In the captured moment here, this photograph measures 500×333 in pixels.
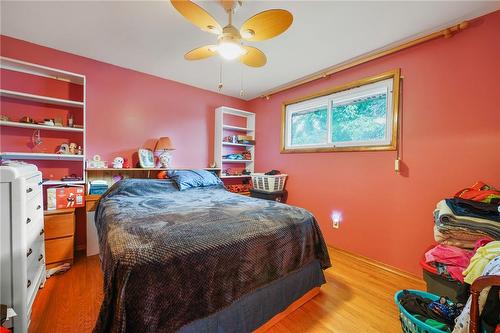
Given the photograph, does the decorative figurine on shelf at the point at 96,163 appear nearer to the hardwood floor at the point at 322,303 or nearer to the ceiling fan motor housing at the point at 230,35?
the hardwood floor at the point at 322,303

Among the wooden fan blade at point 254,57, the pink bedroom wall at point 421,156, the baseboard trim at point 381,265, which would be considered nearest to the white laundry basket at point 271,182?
the pink bedroom wall at point 421,156

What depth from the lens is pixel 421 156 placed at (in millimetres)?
2145

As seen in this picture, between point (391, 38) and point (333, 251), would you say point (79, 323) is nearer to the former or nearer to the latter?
point (333, 251)

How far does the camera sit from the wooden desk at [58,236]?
214cm

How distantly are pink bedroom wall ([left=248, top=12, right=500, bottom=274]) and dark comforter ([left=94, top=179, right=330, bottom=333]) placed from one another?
1.06 meters

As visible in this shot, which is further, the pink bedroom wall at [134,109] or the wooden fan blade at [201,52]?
the pink bedroom wall at [134,109]

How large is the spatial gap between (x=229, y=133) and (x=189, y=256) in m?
3.15

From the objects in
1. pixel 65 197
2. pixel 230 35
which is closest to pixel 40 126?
pixel 65 197

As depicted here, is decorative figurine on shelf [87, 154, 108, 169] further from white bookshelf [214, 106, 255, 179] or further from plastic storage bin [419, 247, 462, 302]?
plastic storage bin [419, 247, 462, 302]

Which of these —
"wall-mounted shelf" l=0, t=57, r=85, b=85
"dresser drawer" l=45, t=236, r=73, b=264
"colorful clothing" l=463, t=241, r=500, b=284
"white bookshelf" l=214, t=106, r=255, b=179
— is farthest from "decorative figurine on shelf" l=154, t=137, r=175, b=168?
"colorful clothing" l=463, t=241, r=500, b=284

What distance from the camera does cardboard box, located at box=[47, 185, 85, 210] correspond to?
2.24 m

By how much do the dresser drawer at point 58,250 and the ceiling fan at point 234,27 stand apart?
2322 mm

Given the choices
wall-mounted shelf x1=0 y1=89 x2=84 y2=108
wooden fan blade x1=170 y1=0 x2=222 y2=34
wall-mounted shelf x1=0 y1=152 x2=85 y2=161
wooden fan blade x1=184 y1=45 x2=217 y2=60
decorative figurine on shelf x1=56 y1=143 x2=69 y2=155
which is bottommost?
wall-mounted shelf x1=0 y1=152 x2=85 y2=161

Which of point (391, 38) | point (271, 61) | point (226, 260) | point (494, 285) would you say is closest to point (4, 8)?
point (271, 61)
